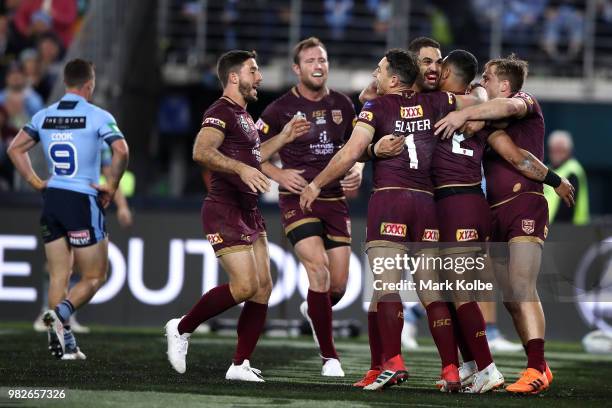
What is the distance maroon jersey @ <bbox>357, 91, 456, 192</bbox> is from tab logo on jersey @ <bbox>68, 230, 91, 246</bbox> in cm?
300

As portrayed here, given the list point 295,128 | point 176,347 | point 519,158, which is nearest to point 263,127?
point 295,128

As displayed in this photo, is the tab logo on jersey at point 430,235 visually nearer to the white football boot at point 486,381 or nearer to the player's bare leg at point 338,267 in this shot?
the white football boot at point 486,381

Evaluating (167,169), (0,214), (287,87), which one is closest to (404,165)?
(0,214)

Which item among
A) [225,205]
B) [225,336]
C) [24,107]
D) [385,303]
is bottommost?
[225,336]

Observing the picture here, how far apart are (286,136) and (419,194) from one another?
5.13ft

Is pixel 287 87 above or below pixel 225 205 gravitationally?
above

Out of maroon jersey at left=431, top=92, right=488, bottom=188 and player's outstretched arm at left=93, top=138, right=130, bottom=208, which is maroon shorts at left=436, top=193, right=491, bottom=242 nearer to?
maroon jersey at left=431, top=92, right=488, bottom=188

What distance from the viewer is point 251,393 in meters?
7.91

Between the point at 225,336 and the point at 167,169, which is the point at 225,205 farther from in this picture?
the point at 167,169

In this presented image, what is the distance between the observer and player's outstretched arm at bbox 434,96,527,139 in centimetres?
835

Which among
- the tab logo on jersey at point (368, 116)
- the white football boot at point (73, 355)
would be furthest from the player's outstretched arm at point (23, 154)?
the tab logo on jersey at point (368, 116)

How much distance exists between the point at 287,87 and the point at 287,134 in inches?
438

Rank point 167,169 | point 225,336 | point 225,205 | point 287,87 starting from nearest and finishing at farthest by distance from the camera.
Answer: point 225,205, point 225,336, point 287,87, point 167,169

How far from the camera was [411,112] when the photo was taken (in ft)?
27.5
